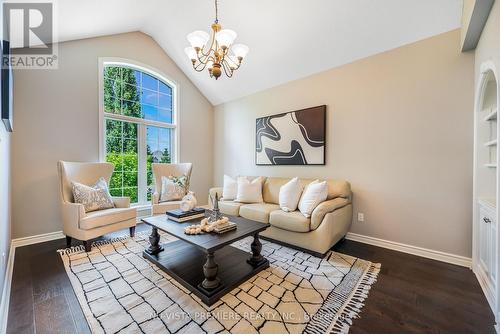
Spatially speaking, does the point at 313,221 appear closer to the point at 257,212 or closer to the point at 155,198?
the point at 257,212

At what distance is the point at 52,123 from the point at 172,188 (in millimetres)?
Answer: 1920

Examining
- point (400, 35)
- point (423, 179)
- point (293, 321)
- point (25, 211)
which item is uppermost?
point (400, 35)

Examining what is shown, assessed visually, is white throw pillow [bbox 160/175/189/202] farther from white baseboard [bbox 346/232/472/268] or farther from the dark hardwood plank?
the dark hardwood plank

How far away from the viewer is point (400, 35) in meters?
2.54

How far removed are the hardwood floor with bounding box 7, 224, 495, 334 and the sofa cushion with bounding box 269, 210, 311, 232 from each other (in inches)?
32.8

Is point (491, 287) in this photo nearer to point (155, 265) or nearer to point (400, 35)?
point (400, 35)

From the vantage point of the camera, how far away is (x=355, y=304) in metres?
1.65

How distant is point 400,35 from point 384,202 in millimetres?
2090

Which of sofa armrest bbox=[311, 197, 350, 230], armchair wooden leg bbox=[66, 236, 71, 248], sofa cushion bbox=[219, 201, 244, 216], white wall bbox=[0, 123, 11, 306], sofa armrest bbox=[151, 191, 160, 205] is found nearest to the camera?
white wall bbox=[0, 123, 11, 306]

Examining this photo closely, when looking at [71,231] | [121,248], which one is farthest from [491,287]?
[71,231]

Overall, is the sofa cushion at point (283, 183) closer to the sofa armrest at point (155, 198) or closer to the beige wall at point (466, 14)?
the sofa armrest at point (155, 198)

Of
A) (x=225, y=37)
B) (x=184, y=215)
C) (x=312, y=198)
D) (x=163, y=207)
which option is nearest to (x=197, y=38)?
(x=225, y=37)

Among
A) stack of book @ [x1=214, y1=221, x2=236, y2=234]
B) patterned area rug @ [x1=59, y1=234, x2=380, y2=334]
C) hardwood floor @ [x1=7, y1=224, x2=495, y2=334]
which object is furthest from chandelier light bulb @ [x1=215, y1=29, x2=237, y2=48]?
hardwood floor @ [x1=7, y1=224, x2=495, y2=334]

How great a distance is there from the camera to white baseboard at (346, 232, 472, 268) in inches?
89.7
